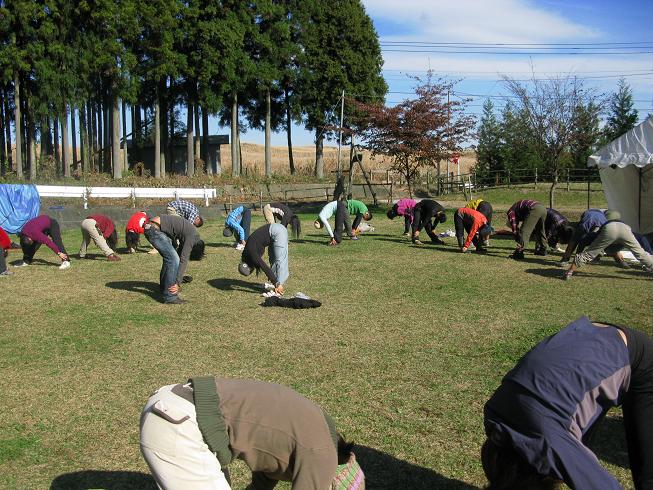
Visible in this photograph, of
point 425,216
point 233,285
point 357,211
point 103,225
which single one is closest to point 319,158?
point 357,211

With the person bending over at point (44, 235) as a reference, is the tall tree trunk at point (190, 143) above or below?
above

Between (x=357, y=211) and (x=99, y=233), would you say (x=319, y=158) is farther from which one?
(x=99, y=233)

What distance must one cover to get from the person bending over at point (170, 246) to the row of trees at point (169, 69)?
23.0 m

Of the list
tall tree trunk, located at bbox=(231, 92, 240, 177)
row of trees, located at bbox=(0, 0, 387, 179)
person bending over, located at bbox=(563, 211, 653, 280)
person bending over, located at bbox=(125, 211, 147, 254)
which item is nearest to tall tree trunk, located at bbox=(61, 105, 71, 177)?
row of trees, located at bbox=(0, 0, 387, 179)

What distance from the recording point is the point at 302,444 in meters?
2.64

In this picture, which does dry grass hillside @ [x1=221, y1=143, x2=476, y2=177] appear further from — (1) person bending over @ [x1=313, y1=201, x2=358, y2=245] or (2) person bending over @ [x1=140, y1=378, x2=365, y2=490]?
(2) person bending over @ [x1=140, y1=378, x2=365, y2=490]

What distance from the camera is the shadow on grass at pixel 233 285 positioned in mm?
11156

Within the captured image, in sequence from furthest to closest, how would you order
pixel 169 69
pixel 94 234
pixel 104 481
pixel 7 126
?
pixel 7 126, pixel 169 69, pixel 94 234, pixel 104 481

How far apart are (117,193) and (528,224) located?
16916 millimetres

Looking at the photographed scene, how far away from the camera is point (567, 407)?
8.88ft

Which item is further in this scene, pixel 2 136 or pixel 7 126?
pixel 7 126

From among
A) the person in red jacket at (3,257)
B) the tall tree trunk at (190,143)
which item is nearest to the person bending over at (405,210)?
the person in red jacket at (3,257)

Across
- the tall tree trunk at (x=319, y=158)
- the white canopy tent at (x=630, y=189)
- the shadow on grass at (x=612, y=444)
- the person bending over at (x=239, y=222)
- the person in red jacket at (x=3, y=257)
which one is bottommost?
the shadow on grass at (x=612, y=444)

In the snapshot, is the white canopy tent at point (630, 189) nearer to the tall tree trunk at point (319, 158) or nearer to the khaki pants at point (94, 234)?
the khaki pants at point (94, 234)
